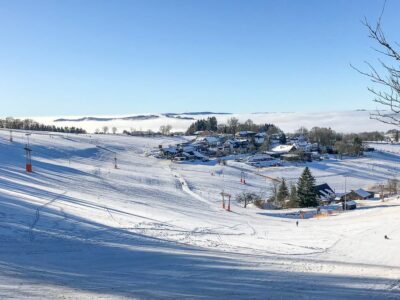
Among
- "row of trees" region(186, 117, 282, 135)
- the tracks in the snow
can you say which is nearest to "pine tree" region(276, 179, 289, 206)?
the tracks in the snow

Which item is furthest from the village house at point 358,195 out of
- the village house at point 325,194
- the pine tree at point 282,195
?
the pine tree at point 282,195

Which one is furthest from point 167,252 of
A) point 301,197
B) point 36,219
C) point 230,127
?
point 230,127

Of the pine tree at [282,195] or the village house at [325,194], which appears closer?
the pine tree at [282,195]

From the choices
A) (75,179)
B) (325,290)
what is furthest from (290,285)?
(75,179)

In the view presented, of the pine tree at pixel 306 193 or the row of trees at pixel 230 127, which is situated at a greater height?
the row of trees at pixel 230 127

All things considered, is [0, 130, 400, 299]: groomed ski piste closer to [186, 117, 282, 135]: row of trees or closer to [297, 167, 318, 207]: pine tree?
[297, 167, 318, 207]: pine tree

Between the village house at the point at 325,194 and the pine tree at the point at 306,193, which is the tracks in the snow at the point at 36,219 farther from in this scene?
the village house at the point at 325,194

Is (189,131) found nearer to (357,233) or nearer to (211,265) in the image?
(357,233)

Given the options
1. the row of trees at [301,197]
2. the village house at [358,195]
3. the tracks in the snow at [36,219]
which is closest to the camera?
the tracks in the snow at [36,219]

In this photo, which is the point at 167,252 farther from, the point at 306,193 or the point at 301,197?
the point at 306,193
